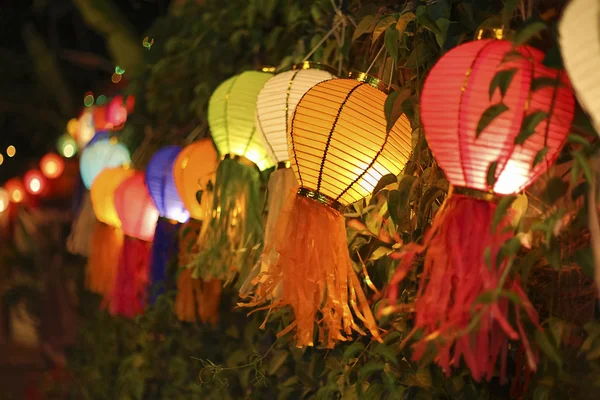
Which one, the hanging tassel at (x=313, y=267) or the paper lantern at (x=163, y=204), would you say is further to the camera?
the paper lantern at (x=163, y=204)

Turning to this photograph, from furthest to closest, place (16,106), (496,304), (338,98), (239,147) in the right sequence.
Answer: (16,106) < (239,147) < (338,98) < (496,304)

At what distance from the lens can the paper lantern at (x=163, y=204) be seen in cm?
189

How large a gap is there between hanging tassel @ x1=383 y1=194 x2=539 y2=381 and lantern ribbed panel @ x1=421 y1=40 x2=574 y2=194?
0.05m

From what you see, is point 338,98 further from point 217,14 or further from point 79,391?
point 79,391

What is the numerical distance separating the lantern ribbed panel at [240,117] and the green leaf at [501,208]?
678 mm

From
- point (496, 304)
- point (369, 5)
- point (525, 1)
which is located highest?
point (369, 5)

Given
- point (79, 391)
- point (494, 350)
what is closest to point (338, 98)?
point (494, 350)

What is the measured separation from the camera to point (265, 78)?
1.64 metres

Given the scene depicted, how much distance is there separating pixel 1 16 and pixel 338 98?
3.96 m

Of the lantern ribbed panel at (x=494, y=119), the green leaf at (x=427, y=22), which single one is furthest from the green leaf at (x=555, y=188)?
the green leaf at (x=427, y=22)

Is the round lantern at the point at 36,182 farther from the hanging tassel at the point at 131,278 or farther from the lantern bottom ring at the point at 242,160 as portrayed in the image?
the lantern bottom ring at the point at 242,160

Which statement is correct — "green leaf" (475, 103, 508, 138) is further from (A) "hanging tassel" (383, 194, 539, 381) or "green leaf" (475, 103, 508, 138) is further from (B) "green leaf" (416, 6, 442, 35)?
(B) "green leaf" (416, 6, 442, 35)


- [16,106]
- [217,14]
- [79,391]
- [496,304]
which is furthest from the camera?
[16,106]

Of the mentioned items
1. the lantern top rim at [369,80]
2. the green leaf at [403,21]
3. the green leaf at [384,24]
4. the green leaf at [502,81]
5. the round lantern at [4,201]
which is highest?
the round lantern at [4,201]
